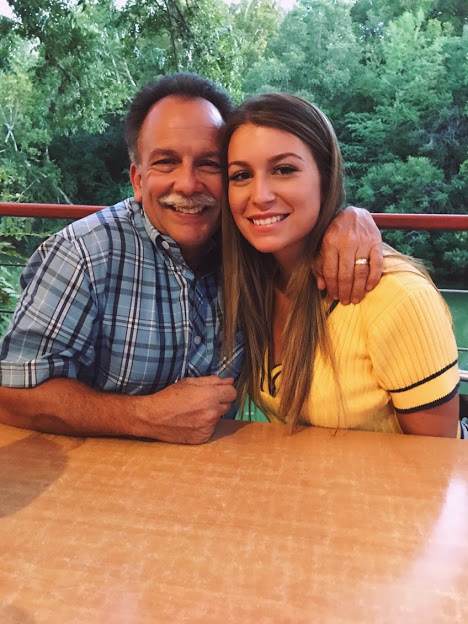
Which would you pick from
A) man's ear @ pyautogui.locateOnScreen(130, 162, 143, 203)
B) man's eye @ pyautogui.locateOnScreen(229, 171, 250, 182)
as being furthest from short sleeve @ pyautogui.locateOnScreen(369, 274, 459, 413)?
man's ear @ pyautogui.locateOnScreen(130, 162, 143, 203)

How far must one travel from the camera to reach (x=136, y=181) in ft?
4.88

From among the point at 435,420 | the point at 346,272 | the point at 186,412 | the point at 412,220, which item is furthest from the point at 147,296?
the point at 412,220

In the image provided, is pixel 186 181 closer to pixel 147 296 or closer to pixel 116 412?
pixel 147 296

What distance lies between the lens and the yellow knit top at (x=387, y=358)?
1.16m

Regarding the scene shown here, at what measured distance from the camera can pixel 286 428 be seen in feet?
3.78

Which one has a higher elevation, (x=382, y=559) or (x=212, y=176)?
(x=212, y=176)

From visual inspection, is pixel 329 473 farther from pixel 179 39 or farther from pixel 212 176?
pixel 179 39

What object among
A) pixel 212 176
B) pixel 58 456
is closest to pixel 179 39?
pixel 212 176

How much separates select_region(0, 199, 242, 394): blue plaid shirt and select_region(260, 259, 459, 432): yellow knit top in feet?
0.77

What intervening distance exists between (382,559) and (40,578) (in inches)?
16.3

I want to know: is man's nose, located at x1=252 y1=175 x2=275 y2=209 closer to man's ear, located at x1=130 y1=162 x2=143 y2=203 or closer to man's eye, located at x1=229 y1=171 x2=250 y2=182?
man's eye, located at x1=229 y1=171 x2=250 y2=182

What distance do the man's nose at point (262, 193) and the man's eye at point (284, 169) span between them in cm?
3

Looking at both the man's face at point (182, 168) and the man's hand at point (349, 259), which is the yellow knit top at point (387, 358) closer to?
the man's hand at point (349, 259)

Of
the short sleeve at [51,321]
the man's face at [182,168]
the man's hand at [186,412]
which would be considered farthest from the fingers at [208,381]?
the man's face at [182,168]
